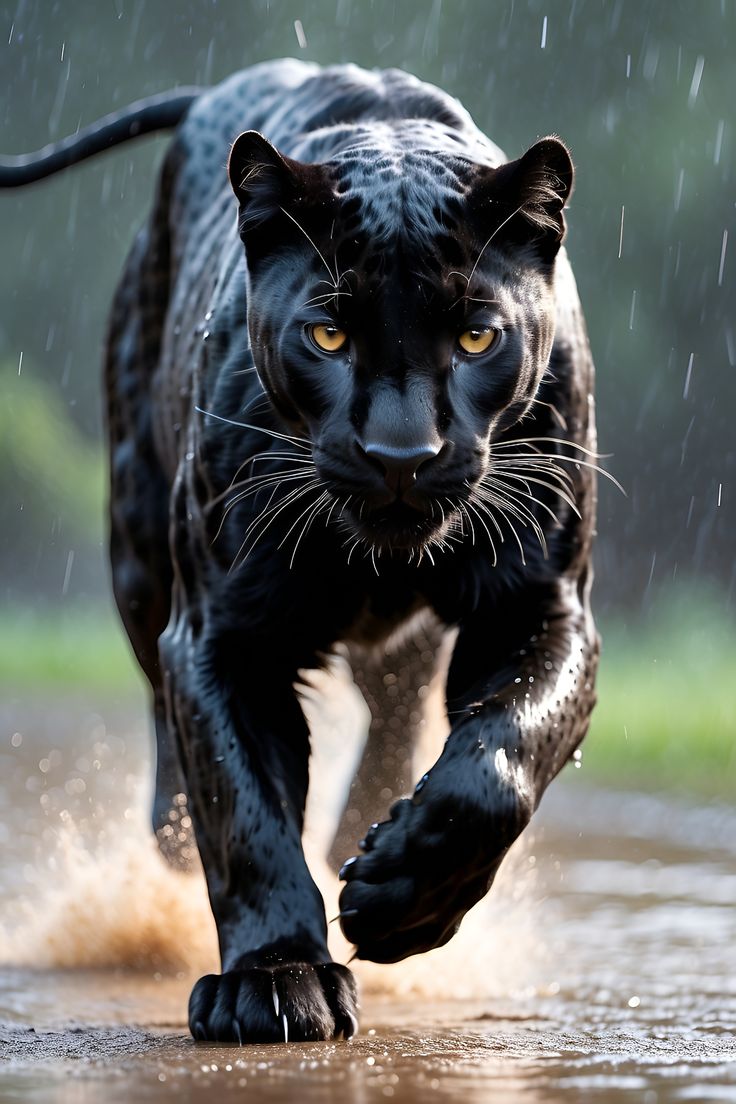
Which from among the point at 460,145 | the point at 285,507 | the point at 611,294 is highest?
the point at 611,294

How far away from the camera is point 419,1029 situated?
9.20 feet

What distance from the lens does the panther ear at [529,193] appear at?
8.91ft

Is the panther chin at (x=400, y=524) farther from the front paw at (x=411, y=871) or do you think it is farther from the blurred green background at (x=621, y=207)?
the blurred green background at (x=621, y=207)

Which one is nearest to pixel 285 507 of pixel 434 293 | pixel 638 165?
pixel 434 293

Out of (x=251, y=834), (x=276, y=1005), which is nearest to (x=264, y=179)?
(x=251, y=834)

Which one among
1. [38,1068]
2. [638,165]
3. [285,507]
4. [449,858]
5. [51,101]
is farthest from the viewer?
[51,101]

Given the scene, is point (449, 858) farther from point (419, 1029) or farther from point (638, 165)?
point (638, 165)

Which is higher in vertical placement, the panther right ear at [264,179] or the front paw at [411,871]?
the panther right ear at [264,179]

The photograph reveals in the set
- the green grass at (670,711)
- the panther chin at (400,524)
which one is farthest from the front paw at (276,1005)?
the green grass at (670,711)

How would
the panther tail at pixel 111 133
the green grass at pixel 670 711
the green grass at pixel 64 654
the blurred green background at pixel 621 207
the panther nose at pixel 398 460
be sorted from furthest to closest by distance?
1. the blurred green background at pixel 621 207
2. the green grass at pixel 64 654
3. the green grass at pixel 670 711
4. the panther tail at pixel 111 133
5. the panther nose at pixel 398 460

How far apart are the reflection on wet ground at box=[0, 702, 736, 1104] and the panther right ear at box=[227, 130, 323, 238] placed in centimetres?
127

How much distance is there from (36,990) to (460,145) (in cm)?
173

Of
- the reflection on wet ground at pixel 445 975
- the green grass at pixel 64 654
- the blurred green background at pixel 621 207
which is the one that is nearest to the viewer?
the reflection on wet ground at pixel 445 975

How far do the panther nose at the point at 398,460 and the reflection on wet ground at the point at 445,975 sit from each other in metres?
0.79
